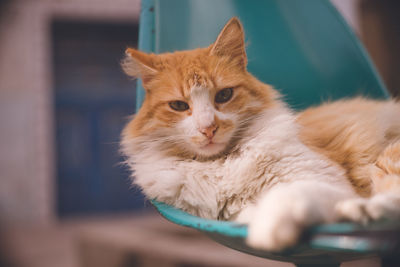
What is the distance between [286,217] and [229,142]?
0.34m

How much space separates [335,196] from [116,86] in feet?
11.5

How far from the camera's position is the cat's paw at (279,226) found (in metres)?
0.42

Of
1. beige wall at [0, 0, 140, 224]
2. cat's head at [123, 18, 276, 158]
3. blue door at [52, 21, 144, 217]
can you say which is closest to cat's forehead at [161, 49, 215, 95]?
cat's head at [123, 18, 276, 158]

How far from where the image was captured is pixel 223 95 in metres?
0.76

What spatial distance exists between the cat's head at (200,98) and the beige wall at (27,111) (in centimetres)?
295

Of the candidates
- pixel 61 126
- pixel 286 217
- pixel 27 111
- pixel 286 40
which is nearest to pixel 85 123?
pixel 61 126

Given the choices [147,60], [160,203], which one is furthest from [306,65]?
[160,203]

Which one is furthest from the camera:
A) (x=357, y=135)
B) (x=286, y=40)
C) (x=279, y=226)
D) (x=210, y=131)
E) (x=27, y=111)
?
(x=27, y=111)

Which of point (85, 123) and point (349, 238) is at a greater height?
point (85, 123)

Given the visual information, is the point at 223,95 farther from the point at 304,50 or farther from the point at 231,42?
the point at 304,50

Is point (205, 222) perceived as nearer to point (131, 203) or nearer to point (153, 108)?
point (153, 108)

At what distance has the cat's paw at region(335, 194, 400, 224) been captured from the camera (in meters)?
0.45

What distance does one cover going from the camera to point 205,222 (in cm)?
60

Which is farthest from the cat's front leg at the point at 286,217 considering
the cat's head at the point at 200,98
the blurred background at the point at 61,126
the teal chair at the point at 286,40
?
the blurred background at the point at 61,126
